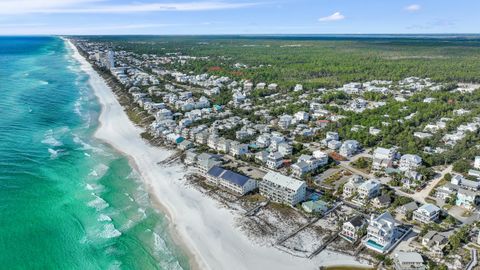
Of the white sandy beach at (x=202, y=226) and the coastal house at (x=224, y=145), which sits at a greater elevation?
the coastal house at (x=224, y=145)

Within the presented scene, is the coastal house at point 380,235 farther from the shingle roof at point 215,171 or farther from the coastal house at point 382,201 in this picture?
the shingle roof at point 215,171

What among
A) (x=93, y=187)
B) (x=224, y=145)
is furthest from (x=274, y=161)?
(x=93, y=187)

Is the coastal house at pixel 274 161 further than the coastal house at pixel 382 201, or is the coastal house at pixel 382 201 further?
the coastal house at pixel 274 161

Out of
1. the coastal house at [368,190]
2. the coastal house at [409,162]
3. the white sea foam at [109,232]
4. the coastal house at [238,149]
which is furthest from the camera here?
the coastal house at [238,149]

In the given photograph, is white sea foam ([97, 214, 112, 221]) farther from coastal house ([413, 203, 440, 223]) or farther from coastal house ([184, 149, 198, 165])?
coastal house ([413, 203, 440, 223])

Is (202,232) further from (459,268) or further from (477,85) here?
(477,85)

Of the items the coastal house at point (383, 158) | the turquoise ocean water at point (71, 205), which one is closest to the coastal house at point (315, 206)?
the coastal house at point (383, 158)
